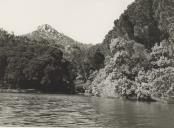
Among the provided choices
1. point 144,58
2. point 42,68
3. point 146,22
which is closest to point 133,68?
point 144,58

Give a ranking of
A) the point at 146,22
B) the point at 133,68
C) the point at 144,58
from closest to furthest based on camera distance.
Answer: the point at 133,68 < the point at 144,58 < the point at 146,22

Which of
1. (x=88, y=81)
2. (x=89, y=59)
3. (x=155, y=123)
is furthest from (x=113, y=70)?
(x=155, y=123)

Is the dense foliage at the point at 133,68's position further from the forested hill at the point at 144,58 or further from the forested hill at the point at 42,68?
the forested hill at the point at 42,68

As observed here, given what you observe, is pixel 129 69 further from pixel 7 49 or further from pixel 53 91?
pixel 7 49

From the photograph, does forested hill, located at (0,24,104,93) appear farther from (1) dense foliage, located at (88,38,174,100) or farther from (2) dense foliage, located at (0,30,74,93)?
(1) dense foliage, located at (88,38,174,100)

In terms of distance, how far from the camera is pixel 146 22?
340ft

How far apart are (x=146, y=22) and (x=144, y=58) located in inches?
689

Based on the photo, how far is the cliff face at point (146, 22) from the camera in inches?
3652

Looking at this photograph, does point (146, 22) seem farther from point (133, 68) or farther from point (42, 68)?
point (42, 68)

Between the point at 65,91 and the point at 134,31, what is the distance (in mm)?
28808

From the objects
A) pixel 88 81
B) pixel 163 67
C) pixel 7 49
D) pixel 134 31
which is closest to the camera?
pixel 163 67

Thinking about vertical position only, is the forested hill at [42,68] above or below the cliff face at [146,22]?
below

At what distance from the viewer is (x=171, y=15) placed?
89.2 meters

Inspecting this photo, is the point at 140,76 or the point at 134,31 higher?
the point at 134,31
